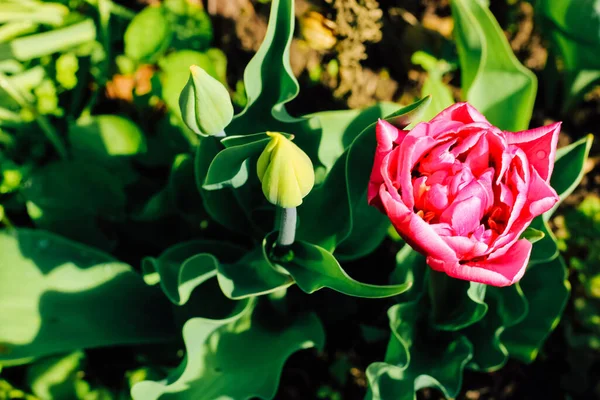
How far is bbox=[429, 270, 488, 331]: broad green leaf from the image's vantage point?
113cm

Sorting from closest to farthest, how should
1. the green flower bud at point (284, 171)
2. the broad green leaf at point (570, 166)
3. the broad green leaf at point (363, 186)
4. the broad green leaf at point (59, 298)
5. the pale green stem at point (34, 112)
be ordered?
the green flower bud at point (284, 171) < the broad green leaf at point (363, 186) < the broad green leaf at point (570, 166) < the broad green leaf at point (59, 298) < the pale green stem at point (34, 112)

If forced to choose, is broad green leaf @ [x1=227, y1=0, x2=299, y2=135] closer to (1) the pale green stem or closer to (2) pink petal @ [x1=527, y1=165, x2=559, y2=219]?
(2) pink petal @ [x1=527, y1=165, x2=559, y2=219]

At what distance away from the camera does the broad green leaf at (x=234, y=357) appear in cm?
105

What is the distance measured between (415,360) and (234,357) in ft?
1.19

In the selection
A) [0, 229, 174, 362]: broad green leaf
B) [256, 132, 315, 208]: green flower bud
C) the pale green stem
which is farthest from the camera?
the pale green stem

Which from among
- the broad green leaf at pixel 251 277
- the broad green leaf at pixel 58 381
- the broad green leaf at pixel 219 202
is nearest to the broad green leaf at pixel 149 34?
the broad green leaf at pixel 219 202

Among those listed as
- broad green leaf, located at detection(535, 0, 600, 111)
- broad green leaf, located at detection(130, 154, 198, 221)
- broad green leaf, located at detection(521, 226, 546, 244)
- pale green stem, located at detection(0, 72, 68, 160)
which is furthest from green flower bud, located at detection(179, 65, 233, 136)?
broad green leaf, located at detection(535, 0, 600, 111)

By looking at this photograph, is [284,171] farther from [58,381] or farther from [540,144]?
[58,381]

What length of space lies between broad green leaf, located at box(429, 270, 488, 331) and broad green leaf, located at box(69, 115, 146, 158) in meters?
0.76

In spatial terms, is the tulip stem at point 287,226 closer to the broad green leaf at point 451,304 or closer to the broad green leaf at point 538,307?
the broad green leaf at point 451,304

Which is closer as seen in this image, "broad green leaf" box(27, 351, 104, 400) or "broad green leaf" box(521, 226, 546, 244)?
"broad green leaf" box(521, 226, 546, 244)

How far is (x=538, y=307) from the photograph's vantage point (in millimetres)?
1254

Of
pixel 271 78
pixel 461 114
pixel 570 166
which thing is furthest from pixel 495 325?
pixel 271 78

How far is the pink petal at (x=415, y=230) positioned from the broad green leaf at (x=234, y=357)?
1.38ft
